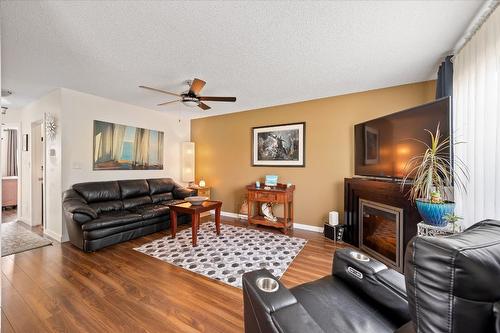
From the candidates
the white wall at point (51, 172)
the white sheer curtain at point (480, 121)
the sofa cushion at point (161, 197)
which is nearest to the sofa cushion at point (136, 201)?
the sofa cushion at point (161, 197)

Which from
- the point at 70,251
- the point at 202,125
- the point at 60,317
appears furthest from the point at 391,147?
the point at 70,251

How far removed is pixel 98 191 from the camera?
3.64 metres

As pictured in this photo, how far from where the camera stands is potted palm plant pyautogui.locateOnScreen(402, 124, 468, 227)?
1867mm

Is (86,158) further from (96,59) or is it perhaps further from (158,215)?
(96,59)

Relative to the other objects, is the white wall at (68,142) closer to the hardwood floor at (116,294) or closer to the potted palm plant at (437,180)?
the hardwood floor at (116,294)

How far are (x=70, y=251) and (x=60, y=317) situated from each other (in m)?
1.63

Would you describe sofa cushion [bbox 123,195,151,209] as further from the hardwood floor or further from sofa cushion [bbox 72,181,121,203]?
the hardwood floor

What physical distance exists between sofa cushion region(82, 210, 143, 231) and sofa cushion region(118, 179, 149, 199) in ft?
1.75

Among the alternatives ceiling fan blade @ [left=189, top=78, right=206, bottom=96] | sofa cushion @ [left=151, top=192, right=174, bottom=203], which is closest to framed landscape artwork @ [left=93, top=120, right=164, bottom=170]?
sofa cushion @ [left=151, top=192, right=174, bottom=203]

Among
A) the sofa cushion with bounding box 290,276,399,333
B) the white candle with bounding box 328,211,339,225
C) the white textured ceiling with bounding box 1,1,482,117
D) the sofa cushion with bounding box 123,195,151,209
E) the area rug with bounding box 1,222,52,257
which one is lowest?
the area rug with bounding box 1,222,52,257

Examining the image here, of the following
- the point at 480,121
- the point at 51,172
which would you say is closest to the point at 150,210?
the point at 51,172

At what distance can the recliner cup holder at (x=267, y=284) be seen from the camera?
100cm

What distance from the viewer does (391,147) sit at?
2.57 metres

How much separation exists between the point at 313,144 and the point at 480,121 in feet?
7.47
